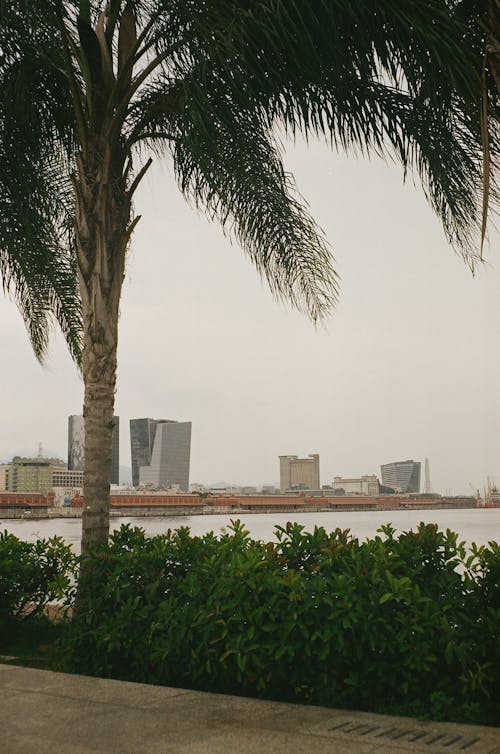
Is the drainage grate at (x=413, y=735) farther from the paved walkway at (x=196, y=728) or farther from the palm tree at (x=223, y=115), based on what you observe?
the palm tree at (x=223, y=115)

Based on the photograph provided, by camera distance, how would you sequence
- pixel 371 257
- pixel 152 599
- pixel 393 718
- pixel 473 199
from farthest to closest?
pixel 371 257 < pixel 473 199 < pixel 152 599 < pixel 393 718

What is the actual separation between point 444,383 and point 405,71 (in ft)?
15.3

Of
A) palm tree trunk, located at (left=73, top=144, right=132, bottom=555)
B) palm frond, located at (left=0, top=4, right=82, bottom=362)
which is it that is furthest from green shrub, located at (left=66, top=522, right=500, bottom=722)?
palm frond, located at (left=0, top=4, right=82, bottom=362)

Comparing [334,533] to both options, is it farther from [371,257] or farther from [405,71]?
[371,257]

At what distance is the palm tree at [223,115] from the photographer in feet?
15.9

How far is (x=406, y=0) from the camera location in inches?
172

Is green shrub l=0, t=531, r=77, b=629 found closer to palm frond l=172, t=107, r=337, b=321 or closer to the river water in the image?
the river water

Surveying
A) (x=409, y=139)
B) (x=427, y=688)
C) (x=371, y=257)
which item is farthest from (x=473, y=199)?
(x=371, y=257)

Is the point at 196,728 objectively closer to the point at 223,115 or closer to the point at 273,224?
the point at 223,115

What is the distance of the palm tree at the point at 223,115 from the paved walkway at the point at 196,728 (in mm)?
2010

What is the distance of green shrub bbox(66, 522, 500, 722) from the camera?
3.90 m

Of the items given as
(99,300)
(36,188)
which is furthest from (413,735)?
(36,188)

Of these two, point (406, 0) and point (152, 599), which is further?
point (152, 599)

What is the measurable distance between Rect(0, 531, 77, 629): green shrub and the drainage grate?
10.6ft
